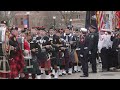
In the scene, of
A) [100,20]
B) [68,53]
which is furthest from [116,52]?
[68,53]

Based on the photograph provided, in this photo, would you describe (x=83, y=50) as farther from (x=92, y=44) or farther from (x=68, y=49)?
(x=68, y=49)

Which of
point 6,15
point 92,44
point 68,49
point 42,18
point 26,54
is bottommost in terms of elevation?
point 26,54

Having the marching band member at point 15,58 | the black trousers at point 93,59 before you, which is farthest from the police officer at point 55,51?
the black trousers at point 93,59

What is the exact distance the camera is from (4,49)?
→ 11031 mm

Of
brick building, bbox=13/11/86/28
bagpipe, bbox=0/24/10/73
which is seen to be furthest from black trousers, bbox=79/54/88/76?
brick building, bbox=13/11/86/28

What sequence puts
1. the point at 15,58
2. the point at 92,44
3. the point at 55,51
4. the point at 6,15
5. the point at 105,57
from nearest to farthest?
the point at 15,58, the point at 55,51, the point at 92,44, the point at 105,57, the point at 6,15

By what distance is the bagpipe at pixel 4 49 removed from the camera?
35.9 feet

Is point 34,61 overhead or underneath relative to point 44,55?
underneath

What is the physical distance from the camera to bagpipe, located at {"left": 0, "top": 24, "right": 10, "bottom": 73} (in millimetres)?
10945

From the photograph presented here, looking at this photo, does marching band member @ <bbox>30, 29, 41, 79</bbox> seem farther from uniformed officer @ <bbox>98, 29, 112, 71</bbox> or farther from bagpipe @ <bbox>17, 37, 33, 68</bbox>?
uniformed officer @ <bbox>98, 29, 112, 71</bbox>

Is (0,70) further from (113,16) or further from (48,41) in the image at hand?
(113,16)
